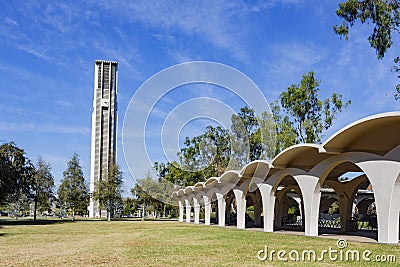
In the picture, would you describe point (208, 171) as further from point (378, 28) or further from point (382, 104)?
point (378, 28)

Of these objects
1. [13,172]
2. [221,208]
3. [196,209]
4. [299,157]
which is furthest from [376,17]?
[13,172]

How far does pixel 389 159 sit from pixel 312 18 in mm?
9823

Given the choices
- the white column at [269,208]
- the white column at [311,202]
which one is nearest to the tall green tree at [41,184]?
the white column at [269,208]

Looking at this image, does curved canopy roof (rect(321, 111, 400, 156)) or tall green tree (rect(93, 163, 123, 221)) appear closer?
curved canopy roof (rect(321, 111, 400, 156))

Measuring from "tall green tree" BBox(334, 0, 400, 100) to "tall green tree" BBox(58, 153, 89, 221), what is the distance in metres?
33.6

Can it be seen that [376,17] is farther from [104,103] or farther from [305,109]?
[104,103]

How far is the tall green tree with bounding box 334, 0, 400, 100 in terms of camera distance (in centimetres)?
2056

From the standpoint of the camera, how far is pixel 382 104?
29031 mm

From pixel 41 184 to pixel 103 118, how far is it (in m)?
31.7

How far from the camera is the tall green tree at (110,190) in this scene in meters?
48.4

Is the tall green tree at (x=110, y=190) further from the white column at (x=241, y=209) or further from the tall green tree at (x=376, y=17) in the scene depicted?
the tall green tree at (x=376, y=17)

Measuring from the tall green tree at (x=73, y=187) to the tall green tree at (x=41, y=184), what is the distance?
2979 millimetres

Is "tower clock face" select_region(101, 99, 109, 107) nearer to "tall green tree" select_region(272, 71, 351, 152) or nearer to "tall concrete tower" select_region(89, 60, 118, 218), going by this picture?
"tall concrete tower" select_region(89, 60, 118, 218)

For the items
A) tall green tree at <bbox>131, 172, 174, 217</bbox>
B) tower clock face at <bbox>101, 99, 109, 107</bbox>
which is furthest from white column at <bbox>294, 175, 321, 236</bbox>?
tower clock face at <bbox>101, 99, 109, 107</bbox>
